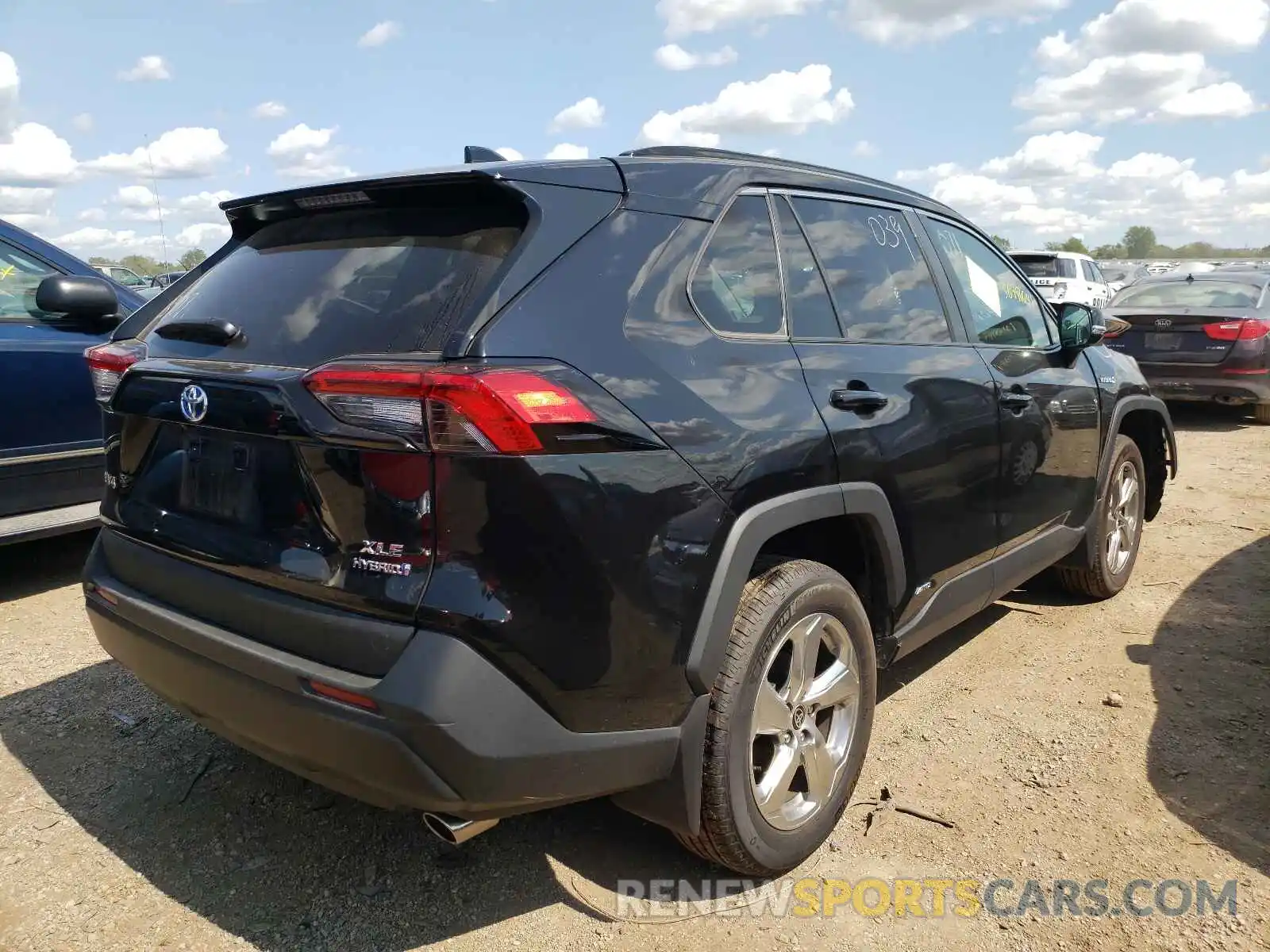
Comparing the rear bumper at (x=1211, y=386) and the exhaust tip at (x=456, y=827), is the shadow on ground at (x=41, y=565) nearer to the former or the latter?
the exhaust tip at (x=456, y=827)

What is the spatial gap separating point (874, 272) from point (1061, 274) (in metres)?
15.5

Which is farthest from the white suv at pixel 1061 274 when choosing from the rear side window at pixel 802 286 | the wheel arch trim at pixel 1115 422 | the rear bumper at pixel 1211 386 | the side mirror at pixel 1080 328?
the rear side window at pixel 802 286

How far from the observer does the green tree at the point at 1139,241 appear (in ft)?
308

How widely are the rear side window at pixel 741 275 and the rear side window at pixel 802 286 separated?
0.06m

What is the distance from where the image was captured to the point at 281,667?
6.50 ft

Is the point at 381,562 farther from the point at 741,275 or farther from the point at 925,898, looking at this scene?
the point at 925,898

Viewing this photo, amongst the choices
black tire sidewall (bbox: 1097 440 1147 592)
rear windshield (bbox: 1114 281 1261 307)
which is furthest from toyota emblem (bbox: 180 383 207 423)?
rear windshield (bbox: 1114 281 1261 307)

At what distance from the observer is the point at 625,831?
274 centimetres

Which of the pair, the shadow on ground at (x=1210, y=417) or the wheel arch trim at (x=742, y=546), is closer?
the wheel arch trim at (x=742, y=546)

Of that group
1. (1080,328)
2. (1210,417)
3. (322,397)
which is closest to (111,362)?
(322,397)

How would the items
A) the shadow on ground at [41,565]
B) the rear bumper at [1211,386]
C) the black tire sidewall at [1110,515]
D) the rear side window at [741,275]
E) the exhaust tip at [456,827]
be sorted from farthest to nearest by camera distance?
the rear bumper at [1211,386], the shadow on ground at [41,565], the black tire sidewall at [1110,515], the rear side window at [741,275], the exhaust tip at [456,827]

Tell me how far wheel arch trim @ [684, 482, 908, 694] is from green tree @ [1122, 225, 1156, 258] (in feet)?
337

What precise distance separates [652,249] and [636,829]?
64.7 inches

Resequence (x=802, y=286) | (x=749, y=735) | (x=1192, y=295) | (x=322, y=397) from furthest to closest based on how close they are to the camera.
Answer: (x=1192, y=295) < (x=802, y=286) < (x=749, y=735) < (x=322, y=397)
